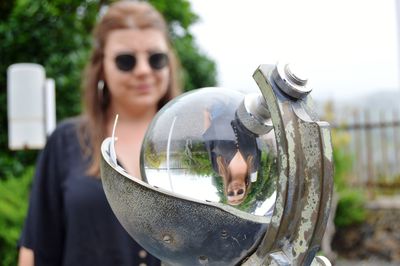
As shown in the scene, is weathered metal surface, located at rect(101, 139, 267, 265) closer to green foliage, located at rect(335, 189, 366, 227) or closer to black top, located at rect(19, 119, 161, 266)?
black top, located at rect(19, 119, 161, 266)

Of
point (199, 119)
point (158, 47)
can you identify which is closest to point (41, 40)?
point (158, 47)

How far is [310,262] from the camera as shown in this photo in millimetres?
657

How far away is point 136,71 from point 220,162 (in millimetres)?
661

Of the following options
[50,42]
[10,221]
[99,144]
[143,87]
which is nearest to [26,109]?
[10,221]

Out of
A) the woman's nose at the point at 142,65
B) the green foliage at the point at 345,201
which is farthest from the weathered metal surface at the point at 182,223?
the green foliage at the point at 345,201

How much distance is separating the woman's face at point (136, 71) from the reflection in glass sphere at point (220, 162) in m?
0.61

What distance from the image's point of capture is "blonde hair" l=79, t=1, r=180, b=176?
1.67 m

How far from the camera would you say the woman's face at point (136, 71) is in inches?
54.9

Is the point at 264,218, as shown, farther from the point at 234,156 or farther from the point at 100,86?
the point at 100,86

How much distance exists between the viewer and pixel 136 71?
1.38 m

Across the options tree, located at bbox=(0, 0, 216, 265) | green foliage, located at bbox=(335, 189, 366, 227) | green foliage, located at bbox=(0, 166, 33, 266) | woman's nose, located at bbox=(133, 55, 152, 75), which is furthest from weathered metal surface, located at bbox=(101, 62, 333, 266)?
green foliage, located at bbox=(335, 189, 366, 227)

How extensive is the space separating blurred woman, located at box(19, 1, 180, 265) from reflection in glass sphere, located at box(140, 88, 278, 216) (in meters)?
0.61

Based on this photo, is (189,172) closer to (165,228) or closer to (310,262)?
(165,228)

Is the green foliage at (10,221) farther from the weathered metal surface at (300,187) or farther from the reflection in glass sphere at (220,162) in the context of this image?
the weathered metal surface at (300,187)
